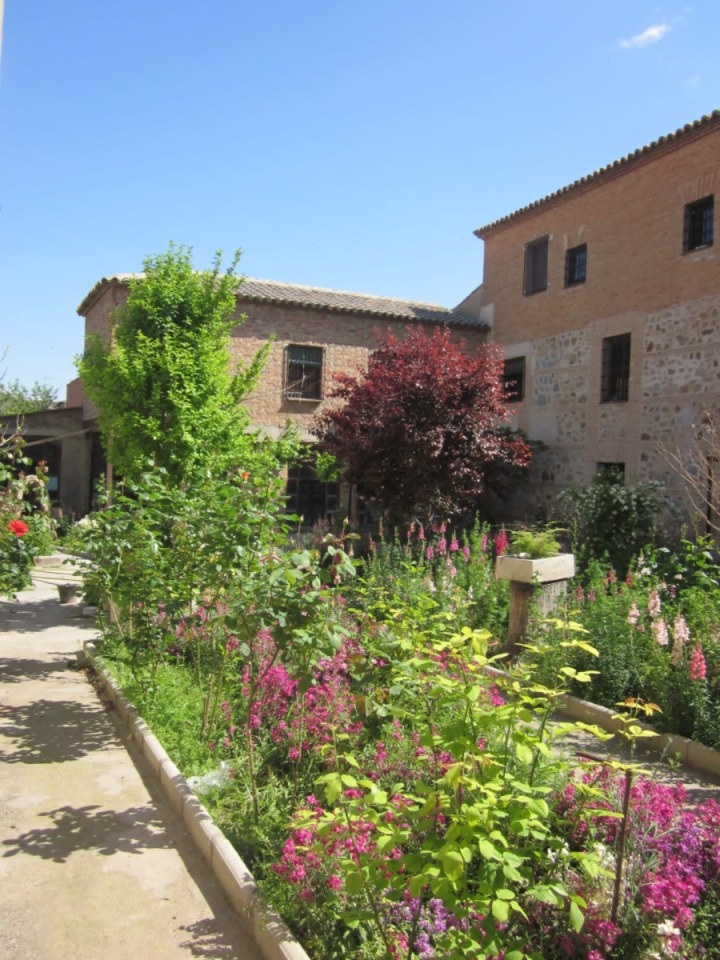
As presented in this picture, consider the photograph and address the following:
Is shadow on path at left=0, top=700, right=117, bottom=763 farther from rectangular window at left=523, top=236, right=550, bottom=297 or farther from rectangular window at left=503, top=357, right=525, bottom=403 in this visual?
rectangular window at left=523, top=236, right=550, bottom=297

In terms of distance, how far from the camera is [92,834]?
3.83 m

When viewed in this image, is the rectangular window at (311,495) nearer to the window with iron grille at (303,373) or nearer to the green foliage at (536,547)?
the window with iron grille at (303,373)

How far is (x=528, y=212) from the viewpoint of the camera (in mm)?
15953

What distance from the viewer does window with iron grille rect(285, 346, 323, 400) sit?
1659 centimetres

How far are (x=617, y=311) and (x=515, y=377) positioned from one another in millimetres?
3195

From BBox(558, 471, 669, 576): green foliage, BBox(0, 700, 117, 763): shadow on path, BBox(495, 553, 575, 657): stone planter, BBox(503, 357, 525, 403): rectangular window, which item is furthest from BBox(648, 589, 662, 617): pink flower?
BBox(503, 357, 525, 403): rectangular window

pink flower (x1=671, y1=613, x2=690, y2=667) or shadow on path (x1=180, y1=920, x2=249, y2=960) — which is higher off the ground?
pink flower (x1=671, y1=613, x2=690, y2=667)

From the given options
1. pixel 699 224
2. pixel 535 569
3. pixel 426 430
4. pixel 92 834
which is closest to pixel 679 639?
pixel 535 569

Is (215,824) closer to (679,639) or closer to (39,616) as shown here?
(679,639)

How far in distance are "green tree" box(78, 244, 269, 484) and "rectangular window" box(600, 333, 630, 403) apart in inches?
311

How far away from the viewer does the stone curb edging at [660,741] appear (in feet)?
15.7


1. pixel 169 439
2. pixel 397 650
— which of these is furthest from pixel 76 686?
pixel 397 650

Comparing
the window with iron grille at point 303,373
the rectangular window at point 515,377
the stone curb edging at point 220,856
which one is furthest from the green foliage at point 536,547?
the window with iron grille at point 303,373

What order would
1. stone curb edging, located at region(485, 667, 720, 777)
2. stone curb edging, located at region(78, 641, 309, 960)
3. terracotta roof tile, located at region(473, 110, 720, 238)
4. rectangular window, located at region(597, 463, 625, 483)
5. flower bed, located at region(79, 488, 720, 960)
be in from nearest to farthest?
flower bed, located at region(79, 488, 720, 960) → stone curb edging, located at region(78, 641, 309, 960) → stone curb edging, located at region(485, 667, 720, 777) → terracotta roof tile, located at region(473, 110, 720, 238) → rectangular window, located at region(597, 463, 625, 483)
